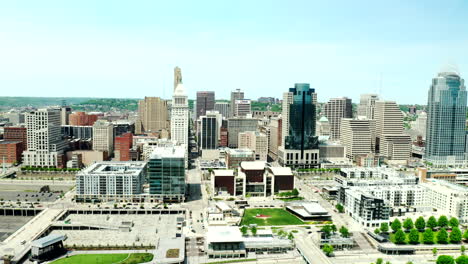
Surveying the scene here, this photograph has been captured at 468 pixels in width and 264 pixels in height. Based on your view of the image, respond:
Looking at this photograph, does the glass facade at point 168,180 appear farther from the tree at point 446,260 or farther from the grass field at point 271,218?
the tree at point 446,260

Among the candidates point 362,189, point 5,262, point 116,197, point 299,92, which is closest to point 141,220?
point 116,197

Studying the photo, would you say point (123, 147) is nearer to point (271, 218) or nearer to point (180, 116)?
point (180, 116)

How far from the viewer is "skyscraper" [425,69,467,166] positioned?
150500mm

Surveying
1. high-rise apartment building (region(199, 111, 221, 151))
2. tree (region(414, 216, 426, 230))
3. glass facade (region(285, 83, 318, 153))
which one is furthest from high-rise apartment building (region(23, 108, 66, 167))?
tree (region(414, 216, 426, 230))

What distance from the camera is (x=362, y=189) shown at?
97812 millimetres

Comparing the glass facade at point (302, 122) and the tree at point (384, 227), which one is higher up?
the glass facade at point (302, 122)

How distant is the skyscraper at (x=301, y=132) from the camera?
146m

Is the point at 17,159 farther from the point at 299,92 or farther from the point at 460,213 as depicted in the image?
the point at 460,213

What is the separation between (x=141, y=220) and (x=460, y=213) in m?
70.6

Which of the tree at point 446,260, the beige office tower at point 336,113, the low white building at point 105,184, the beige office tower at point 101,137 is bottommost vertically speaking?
the tree at point 446,260

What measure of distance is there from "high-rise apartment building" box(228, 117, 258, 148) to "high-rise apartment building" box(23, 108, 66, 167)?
248 ft

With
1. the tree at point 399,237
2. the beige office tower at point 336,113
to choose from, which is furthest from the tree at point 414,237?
the beige office tower at point 336,113

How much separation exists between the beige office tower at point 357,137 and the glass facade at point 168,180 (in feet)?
275

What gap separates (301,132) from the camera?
14675 cm
